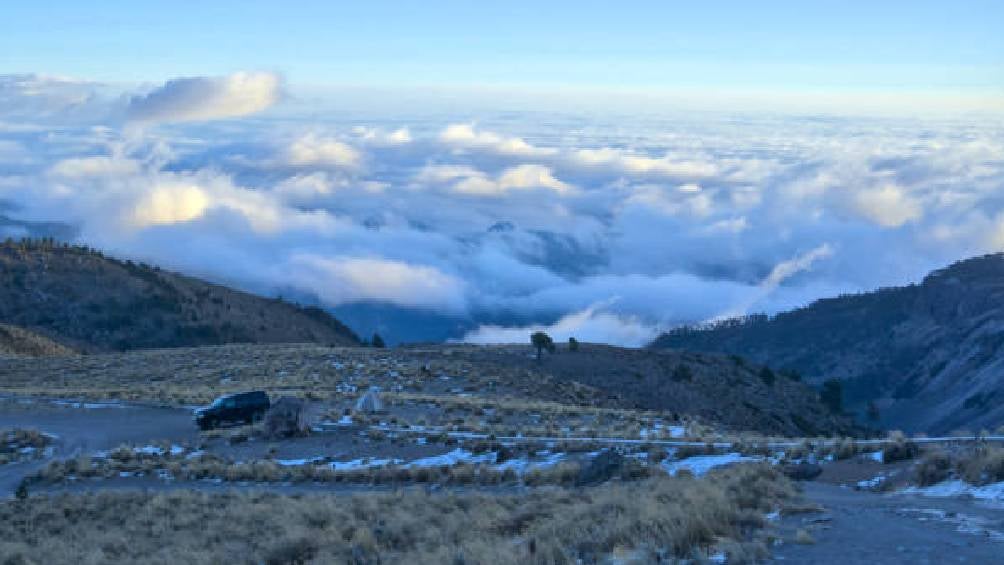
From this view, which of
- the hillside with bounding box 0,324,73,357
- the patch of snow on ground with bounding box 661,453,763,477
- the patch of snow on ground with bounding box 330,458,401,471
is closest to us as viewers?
the patch of snow on ground with bounding box 661,453,763,477

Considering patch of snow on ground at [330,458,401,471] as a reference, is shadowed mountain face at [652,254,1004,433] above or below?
below

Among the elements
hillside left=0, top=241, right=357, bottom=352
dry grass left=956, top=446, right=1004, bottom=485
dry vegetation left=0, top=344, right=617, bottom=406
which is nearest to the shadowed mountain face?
dry vegetation left=0, top=344, right=617, bottom=406

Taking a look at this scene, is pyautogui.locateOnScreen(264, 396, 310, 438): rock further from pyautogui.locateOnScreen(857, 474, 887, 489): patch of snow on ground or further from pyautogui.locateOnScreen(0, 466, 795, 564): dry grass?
pyautogui.locateOnScreen(857, 474, 887, 489): patch of snow on ground

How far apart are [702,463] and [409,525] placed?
7.06m

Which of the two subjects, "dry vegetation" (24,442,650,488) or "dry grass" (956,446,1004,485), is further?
"dry vegetation" (24,442,650,488)

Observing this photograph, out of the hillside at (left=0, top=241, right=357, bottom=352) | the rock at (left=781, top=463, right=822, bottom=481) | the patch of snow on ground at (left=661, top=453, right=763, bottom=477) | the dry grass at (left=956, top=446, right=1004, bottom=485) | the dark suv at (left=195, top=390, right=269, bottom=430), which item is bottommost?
the hillside at (left=0, top=241, right=357, bottom=352)

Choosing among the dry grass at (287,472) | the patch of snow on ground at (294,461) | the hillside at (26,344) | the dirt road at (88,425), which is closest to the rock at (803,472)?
the dry grass at (287,472)

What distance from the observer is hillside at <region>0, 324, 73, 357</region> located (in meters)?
73.8

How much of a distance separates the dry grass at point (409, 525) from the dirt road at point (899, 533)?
24.3 inches

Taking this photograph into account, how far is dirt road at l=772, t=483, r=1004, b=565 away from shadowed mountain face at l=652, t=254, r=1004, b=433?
97476mm

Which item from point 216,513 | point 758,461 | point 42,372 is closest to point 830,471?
point 758,461

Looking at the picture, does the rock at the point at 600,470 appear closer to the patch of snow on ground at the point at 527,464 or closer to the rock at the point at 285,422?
the patch of snow on ground at the point at 527,464

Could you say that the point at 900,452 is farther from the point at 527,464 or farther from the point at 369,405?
the point at 369,405

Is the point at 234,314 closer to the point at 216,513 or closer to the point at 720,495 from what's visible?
the point at 216,513
